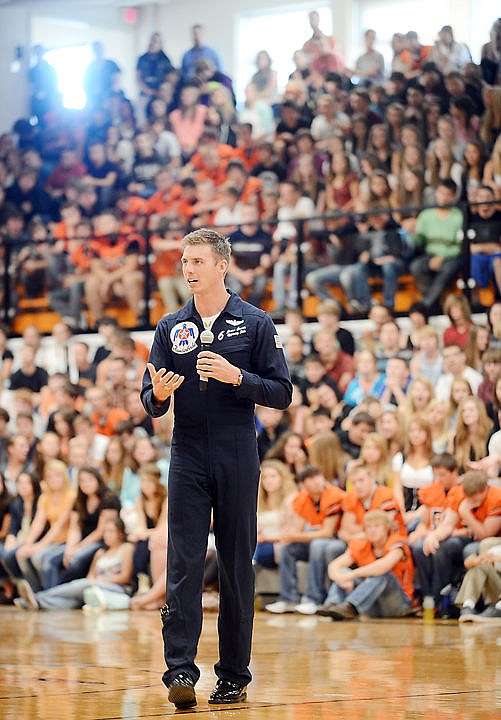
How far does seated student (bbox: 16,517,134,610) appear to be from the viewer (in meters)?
10.2

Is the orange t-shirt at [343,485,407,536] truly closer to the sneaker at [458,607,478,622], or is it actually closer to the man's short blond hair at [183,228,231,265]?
the sneaker at [458,607,478,622]

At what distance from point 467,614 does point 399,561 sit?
26.6 inches

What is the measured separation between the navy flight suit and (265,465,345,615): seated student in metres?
4.24

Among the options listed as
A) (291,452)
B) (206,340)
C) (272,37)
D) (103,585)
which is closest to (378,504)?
(291,452)

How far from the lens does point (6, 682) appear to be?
5.88 metres

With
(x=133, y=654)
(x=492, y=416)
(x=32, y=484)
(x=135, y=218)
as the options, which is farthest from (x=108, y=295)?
(x=133, y=654)

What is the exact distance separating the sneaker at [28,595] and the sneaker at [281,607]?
1.97 meters

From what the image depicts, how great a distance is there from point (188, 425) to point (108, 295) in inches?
324

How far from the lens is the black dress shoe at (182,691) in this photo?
4932 millimetres

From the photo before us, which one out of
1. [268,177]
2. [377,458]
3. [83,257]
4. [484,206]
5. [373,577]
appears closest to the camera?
[373,577]

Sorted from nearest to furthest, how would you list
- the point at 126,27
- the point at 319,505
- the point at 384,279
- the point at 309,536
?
1. the point at 309,536
2. the point at 319,505
3. the point at 384,279
4. the point at 126,27

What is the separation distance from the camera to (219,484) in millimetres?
5160

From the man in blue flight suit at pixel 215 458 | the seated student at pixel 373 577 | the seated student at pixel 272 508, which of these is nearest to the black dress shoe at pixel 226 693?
the man in blue flight suit at pixel 215 458

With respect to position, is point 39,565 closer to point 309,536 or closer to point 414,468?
point 309,536
